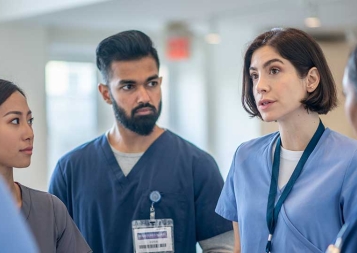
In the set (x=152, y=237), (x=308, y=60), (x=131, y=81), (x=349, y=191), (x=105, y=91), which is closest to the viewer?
(x=349, y=191)

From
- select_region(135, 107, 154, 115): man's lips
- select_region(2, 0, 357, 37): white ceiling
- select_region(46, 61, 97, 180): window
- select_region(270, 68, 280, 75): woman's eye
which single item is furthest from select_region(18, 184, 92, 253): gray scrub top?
select_region(46, 61, 97, 180): window

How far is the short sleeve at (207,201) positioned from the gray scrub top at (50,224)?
46 centimetres

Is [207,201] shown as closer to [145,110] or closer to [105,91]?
[145,110]

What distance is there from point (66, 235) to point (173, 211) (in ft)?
1.51

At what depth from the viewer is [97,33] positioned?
654 centimetres

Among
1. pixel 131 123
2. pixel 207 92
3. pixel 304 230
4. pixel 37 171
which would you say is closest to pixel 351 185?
pixel 304 230

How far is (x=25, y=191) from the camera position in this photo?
1.98 m

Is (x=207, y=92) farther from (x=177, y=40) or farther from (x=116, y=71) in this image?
(x=116, y=71)

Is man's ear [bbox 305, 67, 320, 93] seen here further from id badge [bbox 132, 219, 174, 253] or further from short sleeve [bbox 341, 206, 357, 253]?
id badge [bbox 132, 219, 174, 253]

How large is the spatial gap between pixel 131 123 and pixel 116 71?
0.21 meters

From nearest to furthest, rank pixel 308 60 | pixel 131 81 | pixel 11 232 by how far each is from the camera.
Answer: pixel 11 232 → pixel 308 60 → pixel 131 81

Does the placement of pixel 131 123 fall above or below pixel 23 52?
below

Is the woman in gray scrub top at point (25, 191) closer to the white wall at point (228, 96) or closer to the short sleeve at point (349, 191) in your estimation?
the short sleeve at point (349, 191)

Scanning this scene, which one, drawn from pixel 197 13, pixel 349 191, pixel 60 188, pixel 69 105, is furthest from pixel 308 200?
pixel 69 105
